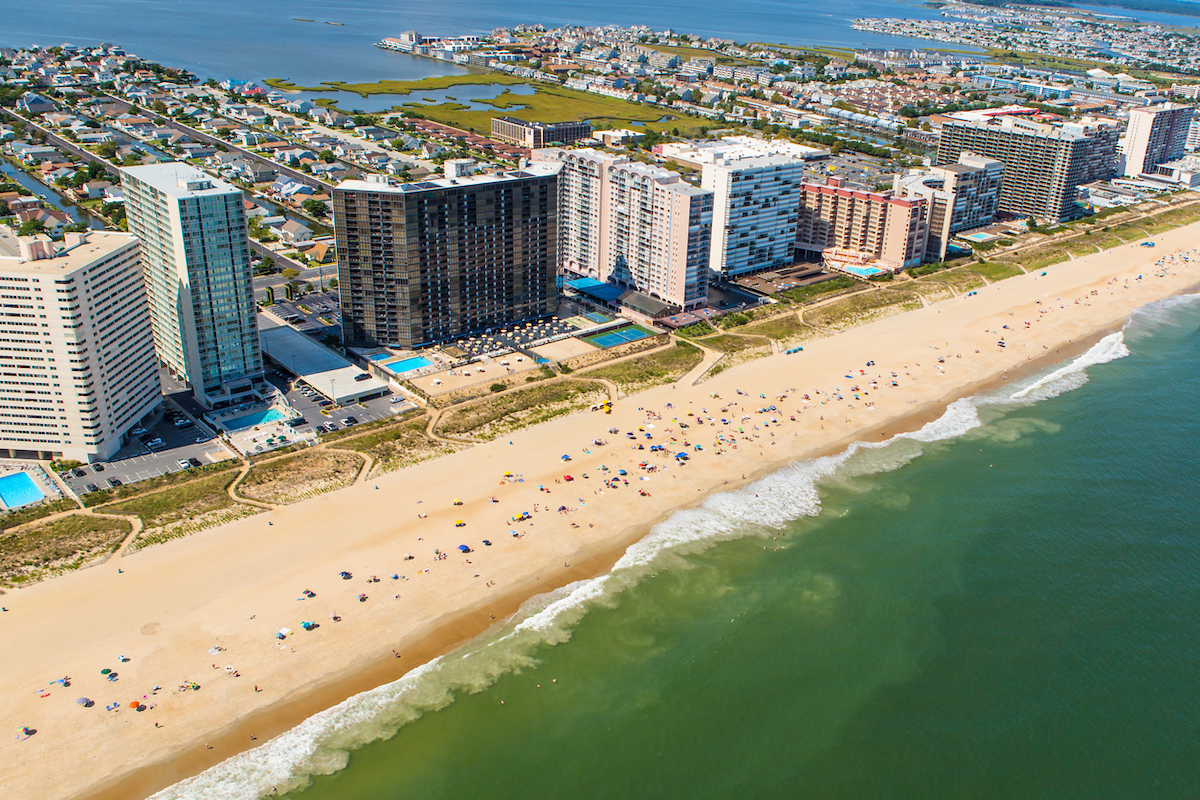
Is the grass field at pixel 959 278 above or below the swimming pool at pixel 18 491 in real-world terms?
above

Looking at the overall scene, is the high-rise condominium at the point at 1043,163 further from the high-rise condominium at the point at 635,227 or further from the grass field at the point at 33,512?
the grass field at the point at 33,512

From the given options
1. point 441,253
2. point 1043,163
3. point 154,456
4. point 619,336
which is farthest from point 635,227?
point 1043,163

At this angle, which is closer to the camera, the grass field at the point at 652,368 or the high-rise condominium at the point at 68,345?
the high-rise condominium at the point at 68,345

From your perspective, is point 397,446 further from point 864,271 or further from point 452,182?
point 864,271

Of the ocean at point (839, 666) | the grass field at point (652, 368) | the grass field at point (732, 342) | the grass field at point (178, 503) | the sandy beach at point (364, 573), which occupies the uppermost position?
the grass field at point (732, 342)

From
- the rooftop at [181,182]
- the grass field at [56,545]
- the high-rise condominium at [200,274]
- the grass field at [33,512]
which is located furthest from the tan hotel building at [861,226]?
the grass field at [33,512]

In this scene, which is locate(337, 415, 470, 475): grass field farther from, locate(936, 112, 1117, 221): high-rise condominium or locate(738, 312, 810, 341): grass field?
locate(936, 112, 1117, 221): high-rise condominium

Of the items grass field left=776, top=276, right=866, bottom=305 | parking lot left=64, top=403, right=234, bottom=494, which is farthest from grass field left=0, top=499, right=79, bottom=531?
grass field left=776, top=276, right=866, bottom=305
